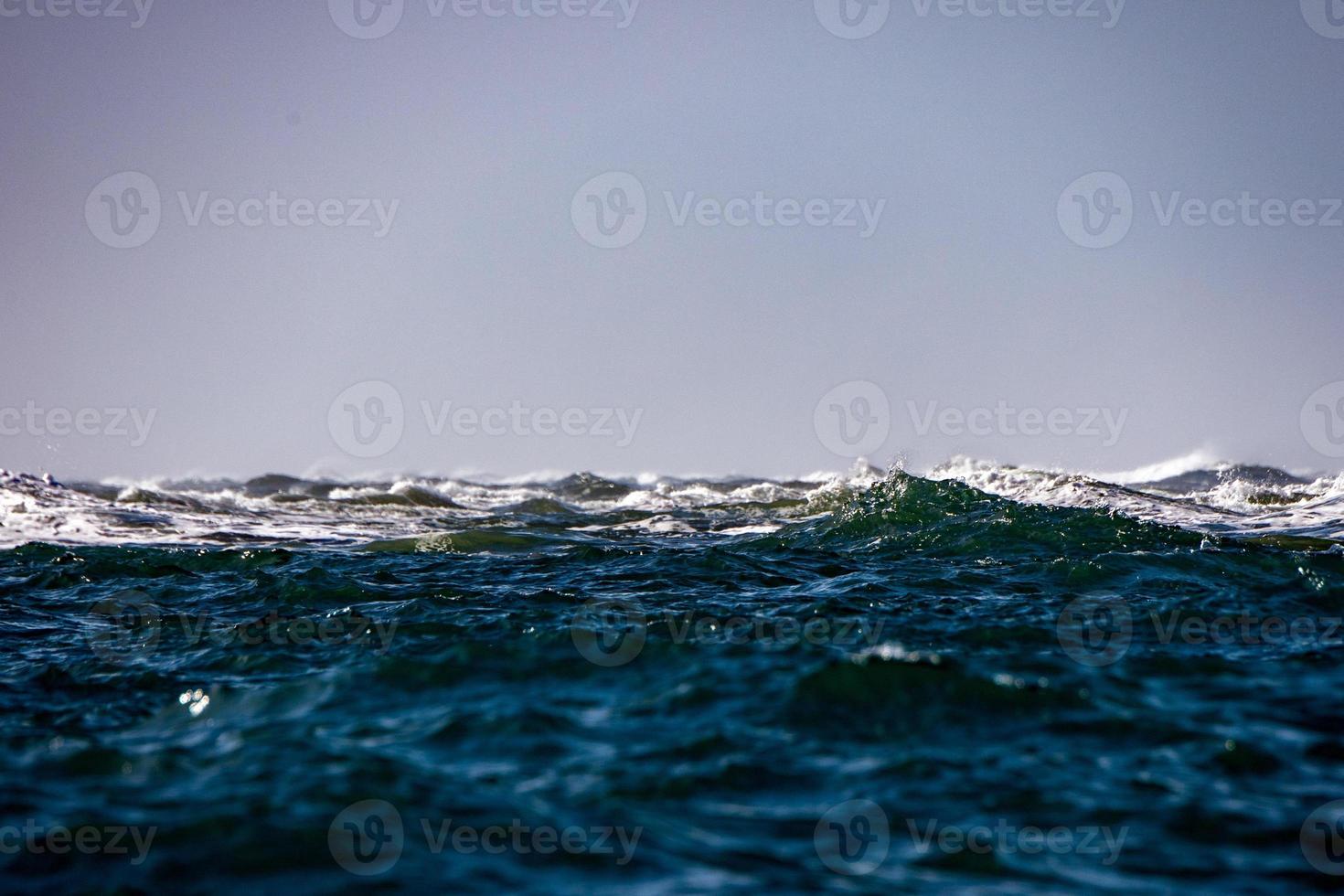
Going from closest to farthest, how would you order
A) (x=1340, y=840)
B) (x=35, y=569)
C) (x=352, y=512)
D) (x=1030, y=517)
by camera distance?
(x=1340, y=840) → (x=35, y=569) → (x=1030, y=517) → (x=352, y=512)

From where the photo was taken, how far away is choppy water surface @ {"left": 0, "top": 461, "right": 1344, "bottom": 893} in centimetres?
589

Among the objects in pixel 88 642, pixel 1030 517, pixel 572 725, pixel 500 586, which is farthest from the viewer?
pixel 1030 517

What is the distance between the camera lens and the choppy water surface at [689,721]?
5891 millimetres

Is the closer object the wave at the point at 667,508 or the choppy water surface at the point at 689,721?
the choppy water surface at the point at 689,721

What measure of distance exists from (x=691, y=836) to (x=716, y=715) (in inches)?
81.3

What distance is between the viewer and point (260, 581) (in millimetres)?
15234

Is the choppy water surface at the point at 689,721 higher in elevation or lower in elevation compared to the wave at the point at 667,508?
lower

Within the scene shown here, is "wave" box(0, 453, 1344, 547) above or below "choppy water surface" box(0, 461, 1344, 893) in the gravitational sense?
above

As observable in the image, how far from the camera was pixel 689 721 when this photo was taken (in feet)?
26.4

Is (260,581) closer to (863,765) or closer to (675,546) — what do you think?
(675,546)

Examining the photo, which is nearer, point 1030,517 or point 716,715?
point 716,715

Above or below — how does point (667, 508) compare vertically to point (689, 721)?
above

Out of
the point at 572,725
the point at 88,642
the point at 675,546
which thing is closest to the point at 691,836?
the point at 572,725

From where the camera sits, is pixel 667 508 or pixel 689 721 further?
pixel 667 508
